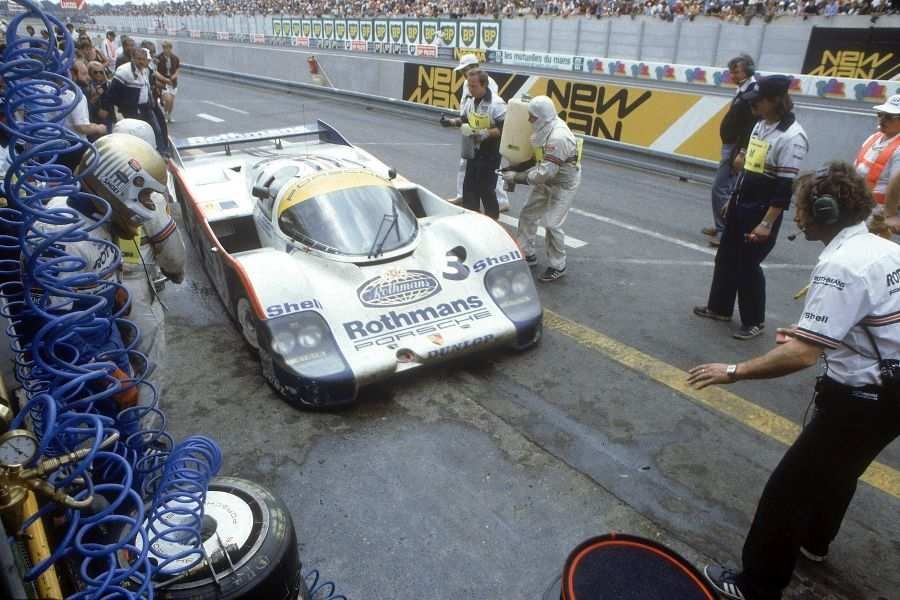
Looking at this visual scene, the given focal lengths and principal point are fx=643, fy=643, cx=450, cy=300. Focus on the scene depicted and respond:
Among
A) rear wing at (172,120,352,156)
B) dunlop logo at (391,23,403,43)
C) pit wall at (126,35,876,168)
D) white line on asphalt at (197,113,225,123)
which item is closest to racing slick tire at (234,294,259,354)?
rear wing at (172,120,352,156)

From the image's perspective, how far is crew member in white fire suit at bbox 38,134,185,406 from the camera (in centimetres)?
280

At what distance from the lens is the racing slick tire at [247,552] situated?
6.28 ft

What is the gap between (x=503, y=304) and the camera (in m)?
4.61

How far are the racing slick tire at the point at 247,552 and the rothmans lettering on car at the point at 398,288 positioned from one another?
6.97 feet

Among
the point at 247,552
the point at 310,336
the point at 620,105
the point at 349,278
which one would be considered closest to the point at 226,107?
the point at 620,105

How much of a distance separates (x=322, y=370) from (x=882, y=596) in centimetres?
297

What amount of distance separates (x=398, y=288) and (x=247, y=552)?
256 cm

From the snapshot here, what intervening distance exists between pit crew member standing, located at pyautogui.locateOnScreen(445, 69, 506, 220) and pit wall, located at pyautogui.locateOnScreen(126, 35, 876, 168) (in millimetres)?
3730

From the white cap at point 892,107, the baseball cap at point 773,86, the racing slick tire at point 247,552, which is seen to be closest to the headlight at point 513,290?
the baseball cap at point 773,86

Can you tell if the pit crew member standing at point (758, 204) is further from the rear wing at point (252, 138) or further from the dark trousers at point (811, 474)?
the rear wing at point (252, 138)

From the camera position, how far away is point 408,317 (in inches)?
170

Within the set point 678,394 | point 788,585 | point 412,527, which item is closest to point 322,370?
point 412,527

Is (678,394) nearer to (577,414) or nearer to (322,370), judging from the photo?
(577,414)

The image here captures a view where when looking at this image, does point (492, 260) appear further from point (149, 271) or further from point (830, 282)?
point (830, 282)
